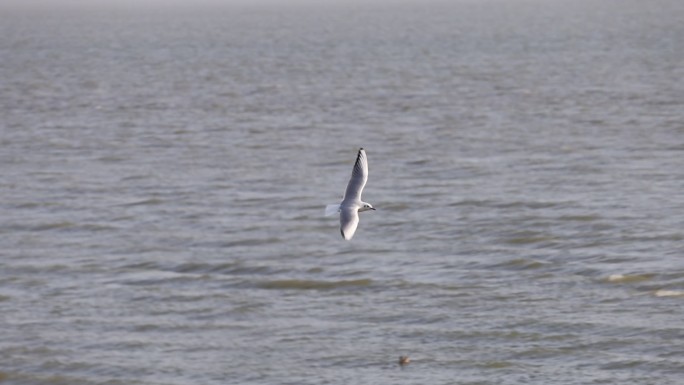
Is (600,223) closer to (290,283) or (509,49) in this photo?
(290,283)

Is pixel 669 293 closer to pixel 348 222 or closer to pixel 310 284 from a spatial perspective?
pixel 310 284

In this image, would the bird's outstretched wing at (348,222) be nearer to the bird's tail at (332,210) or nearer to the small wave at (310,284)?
the bird's tail at (332,210)

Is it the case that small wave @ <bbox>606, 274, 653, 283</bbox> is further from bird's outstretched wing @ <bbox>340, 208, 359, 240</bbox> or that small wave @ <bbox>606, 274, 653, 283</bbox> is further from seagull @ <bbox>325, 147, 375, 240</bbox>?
Answer: bird's outstretched wing @ <bbox>340, 208, 359, 240</bbox>

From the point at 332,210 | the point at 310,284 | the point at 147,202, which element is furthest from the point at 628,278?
the point at 147,202

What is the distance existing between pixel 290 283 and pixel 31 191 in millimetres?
8653

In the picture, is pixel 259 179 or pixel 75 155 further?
pixel 75 155

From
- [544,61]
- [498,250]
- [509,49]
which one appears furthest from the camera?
[509,49]

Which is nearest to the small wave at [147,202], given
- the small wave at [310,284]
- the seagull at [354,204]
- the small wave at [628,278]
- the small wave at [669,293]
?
the small wave at [310,284]

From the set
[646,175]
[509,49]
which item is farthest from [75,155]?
[509,49]

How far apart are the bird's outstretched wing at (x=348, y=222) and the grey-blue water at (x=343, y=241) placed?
2390mm

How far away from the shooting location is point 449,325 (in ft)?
51.3

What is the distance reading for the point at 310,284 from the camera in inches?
700

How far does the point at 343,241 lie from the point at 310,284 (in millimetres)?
2585

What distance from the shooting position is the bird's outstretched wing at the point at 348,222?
1171 centimetres
